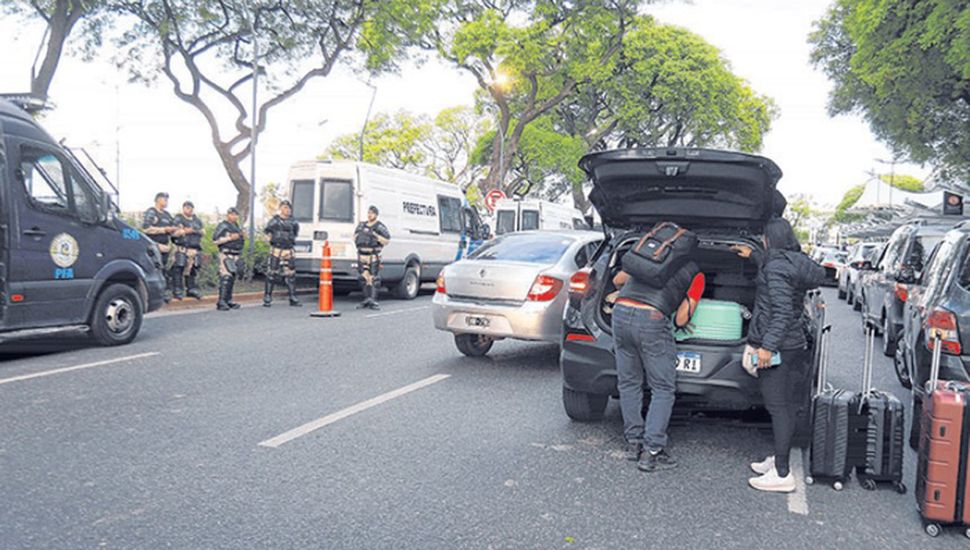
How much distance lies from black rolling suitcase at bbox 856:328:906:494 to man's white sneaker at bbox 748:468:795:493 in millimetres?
491

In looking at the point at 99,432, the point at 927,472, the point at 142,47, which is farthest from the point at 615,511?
the point at 142,47

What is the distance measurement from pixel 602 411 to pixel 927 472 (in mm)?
2407

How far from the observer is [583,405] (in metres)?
5.57

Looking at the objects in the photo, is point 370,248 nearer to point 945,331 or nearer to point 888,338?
point 888,338

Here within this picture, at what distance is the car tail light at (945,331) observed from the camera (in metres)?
5.26

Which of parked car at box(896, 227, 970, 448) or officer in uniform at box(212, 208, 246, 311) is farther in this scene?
officer in uniform at box(212, 208, 246, 311)

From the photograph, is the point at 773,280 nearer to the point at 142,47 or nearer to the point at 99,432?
the point at 99,432

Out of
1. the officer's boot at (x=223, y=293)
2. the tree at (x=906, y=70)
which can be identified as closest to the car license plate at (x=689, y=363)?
the officer's boot at (x=223, y=293)

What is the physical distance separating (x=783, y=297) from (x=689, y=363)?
2.71 ft

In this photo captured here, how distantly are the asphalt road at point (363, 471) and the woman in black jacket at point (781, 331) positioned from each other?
28 cm

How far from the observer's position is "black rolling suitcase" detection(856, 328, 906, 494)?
4297 mm

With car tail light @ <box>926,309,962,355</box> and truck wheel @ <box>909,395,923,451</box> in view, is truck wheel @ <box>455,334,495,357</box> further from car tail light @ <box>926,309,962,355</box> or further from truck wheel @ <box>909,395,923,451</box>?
car tail light @ <box>926,309,962,355</box>

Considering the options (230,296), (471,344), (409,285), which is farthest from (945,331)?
(409,285)

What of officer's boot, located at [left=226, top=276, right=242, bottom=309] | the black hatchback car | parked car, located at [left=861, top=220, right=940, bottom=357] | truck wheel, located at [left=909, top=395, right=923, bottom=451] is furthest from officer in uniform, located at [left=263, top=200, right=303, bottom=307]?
truck wheel, located at [left=909, top=395, right=923, bottom=451]
